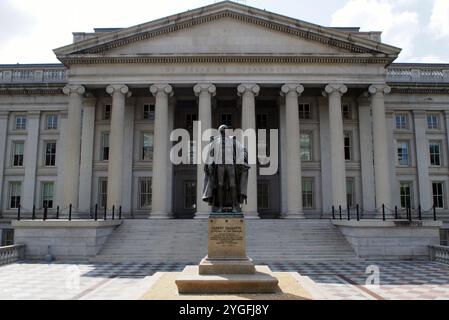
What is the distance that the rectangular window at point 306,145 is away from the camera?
113 feet

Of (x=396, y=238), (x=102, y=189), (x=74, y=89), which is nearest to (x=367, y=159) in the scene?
(x=396, y=238)

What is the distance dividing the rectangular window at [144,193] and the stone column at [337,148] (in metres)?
14.1

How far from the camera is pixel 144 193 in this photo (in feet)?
112

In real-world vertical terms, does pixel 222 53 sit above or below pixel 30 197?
above

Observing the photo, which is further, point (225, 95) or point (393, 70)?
point (393, 70)

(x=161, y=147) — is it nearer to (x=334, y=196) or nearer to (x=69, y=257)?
(x=69, y=257)

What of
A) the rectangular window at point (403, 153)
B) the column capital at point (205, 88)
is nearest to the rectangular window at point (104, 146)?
the column capital at point (205, 88)

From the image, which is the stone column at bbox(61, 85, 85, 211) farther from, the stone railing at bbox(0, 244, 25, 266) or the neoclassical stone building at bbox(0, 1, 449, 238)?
the stone railing at bbox(0, 244, 25, 266)

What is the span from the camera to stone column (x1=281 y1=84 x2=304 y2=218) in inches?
1147

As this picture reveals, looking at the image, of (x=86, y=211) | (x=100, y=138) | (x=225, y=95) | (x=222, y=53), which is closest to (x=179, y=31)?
(x=222, y=53)

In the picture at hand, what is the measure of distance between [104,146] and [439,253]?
24911mm

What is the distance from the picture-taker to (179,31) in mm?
31219

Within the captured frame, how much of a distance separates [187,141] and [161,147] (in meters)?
5.13
